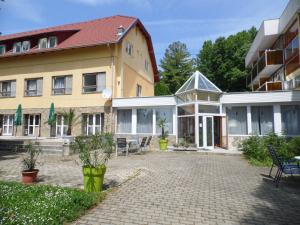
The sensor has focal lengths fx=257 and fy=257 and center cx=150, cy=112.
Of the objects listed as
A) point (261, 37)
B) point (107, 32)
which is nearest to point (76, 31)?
point (107, 32)

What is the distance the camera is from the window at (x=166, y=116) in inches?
707

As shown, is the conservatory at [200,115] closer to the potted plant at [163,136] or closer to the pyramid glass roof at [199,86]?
the pyramid glass roof at [199,86]


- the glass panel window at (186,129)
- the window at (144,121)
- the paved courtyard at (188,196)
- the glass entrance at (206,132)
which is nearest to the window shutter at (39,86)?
the window at (144,121)

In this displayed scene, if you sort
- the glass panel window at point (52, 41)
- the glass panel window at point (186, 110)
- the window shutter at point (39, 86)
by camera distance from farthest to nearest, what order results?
the glass panel window at point (52, 41)
the window shutter at point (39, 86)
the glass panel window at point (186, 110)

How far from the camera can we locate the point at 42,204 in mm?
4969

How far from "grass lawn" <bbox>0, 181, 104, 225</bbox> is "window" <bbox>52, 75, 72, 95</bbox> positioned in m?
15.2

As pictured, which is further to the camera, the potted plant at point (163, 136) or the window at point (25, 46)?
the window at point (25, 46)

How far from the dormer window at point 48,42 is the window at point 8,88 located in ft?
13.6

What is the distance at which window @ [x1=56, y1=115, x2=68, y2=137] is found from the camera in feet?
66.6

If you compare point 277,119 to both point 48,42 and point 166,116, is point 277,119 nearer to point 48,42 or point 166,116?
point 166,116

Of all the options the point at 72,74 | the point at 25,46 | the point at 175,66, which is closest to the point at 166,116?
the point at 72,74

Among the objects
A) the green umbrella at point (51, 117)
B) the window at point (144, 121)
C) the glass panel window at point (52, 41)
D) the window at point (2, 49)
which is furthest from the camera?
the window at point (2, 49)

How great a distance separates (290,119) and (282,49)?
7.17 meters

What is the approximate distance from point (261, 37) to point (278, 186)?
17664 millimetres
